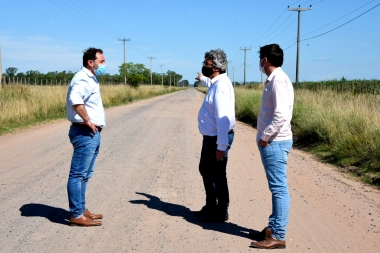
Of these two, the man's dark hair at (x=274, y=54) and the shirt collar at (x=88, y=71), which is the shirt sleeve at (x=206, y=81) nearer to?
the man's dark hair at (x=274, y=54)

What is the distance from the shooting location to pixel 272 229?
4.29m

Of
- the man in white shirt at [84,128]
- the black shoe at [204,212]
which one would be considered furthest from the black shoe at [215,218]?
the man in white shirt at [84,128]

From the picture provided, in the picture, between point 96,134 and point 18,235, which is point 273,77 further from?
point 18,235

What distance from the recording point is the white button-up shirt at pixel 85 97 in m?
4.59

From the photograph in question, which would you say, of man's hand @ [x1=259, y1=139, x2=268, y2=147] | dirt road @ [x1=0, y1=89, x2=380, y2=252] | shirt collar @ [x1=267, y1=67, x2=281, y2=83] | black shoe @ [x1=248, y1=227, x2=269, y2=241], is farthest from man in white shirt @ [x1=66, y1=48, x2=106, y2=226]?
shirt collar @ [x1=267, y1=67, x2=281, y2=83]

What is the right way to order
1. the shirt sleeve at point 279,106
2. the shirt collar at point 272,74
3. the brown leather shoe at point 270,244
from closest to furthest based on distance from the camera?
the shirt sleeve at point 279,106
the shirt collar at point 272,74
the brown leather shoe at point 270,244

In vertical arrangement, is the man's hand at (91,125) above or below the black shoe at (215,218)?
above

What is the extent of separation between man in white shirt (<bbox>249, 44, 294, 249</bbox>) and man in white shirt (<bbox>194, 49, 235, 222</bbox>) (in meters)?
0.49

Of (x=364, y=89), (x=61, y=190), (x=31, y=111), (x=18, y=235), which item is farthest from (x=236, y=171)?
(x=364, y=89)

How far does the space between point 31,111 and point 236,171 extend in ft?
41.0

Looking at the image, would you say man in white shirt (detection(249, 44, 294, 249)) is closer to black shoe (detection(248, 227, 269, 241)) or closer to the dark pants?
black shoe (detection(248, 227, 269, 241))

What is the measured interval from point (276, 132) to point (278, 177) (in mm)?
467

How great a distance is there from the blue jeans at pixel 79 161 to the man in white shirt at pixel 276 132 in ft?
6.17

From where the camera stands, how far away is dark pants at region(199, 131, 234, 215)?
16.0 ft
